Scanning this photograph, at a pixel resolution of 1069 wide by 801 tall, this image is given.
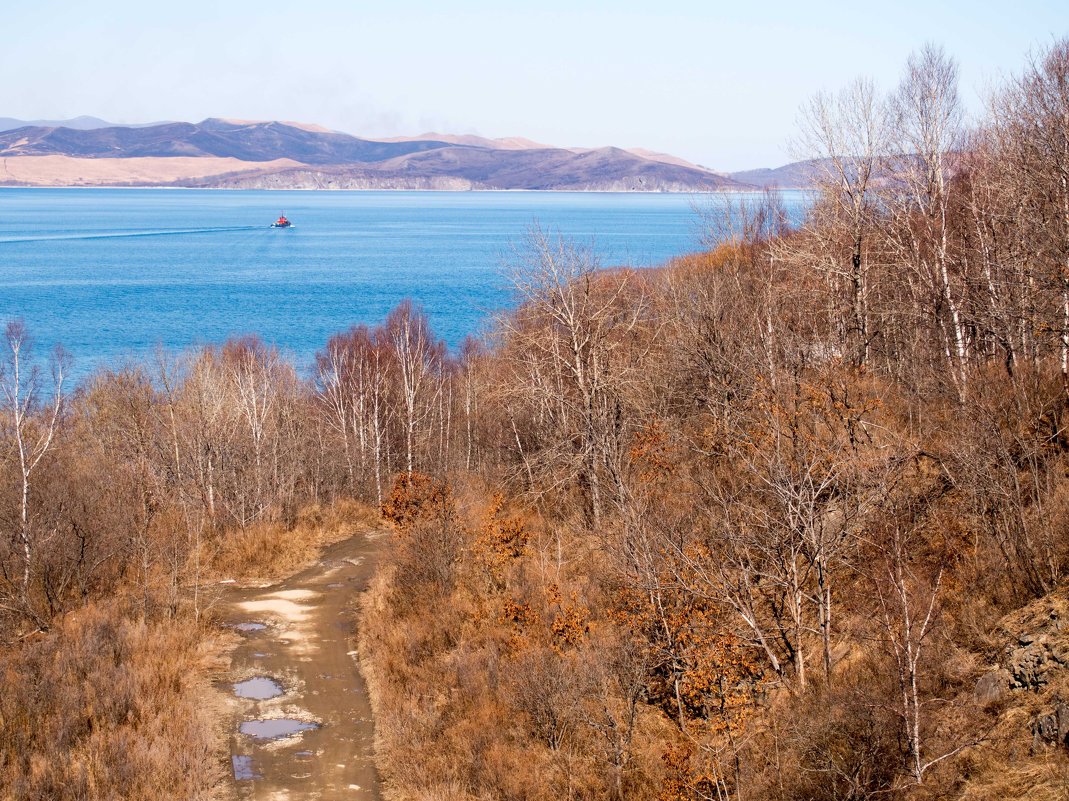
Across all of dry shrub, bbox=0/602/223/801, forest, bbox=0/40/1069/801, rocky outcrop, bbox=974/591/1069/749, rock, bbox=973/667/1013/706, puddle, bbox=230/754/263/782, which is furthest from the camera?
puddle, bbox=230/754/263/782

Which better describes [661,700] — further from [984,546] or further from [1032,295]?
[1032,295]

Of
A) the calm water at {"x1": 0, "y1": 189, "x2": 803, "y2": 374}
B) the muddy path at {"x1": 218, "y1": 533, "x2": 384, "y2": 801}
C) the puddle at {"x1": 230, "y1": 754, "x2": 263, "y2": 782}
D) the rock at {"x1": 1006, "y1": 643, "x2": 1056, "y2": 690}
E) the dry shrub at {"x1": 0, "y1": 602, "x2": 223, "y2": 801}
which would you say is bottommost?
the muddy path at {"x1": 218, "y1": 533, "x2": 384, "y2": 801}

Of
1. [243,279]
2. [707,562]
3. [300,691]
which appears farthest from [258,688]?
[243,279]

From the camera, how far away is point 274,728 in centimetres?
1680

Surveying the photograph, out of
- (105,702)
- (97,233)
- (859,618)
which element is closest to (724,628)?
(859,618)

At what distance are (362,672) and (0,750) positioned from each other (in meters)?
6.58

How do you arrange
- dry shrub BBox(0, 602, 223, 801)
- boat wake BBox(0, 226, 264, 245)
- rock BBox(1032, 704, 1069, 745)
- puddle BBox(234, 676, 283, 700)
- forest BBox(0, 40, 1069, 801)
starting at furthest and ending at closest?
boat wake BBox(0, 226, 264, 245) < puddle BBox(234, 676, 283, 700) < dry shrub BBox(0, 602, 223, 801) < forest BBox(0, 40, 1069, 801) < rock BBox(1032, 704, 1069, 745)

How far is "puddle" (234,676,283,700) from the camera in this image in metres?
18.0

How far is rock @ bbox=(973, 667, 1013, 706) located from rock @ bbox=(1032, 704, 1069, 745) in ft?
2.80

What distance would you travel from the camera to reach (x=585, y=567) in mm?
21469

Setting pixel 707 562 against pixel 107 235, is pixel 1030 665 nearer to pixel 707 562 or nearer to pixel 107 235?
pixel 707 562

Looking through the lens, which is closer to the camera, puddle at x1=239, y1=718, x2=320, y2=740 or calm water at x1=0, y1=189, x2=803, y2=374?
puddle at x1=239, y1=718, x2=320, y2=740

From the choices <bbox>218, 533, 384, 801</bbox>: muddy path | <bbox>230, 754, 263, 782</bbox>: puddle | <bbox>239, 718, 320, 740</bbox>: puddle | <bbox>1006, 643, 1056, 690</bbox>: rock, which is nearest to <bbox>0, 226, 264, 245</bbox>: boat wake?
<bbox>218, 533, 384, 801</bbox>: muddy path

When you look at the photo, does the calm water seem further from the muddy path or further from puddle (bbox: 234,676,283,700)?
puddle (bbox: 234,676,283,700)
